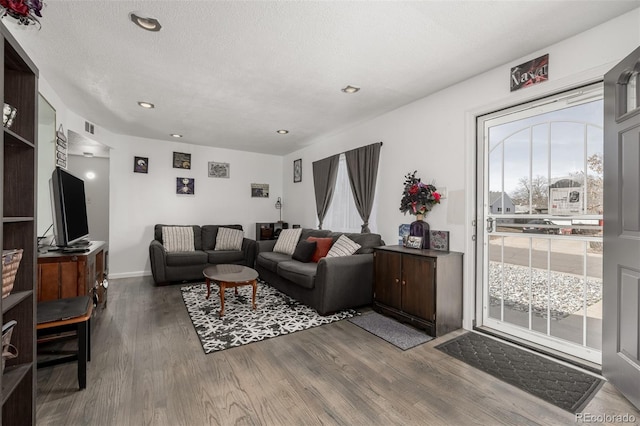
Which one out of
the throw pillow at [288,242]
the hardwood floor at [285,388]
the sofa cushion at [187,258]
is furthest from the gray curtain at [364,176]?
the sofa cushion at [187,258]

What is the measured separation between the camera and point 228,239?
5.38 meters

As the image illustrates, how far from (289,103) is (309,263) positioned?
2.11 metres

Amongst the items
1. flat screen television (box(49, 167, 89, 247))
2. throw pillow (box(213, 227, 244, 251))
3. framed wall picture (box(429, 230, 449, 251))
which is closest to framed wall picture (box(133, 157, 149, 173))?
throw pillow (box(213, 227, 244, 251))

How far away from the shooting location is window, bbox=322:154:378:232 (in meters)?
4.70

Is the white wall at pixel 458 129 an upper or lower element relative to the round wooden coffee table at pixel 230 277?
upper

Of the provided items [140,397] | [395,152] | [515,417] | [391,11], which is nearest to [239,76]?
[391,11]

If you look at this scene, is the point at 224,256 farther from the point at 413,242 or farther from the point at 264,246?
the point at 413,242

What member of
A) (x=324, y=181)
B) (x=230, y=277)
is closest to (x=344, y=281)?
(x=230, y=277)

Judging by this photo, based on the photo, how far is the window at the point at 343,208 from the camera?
4695mm

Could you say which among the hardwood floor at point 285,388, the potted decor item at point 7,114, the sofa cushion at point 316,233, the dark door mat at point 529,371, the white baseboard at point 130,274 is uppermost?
the potted decor item at point 7,114

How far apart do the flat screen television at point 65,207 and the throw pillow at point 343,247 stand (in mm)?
2678

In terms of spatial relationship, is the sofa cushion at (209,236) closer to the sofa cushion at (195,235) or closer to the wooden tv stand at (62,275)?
the sofa cushion at (195,235)

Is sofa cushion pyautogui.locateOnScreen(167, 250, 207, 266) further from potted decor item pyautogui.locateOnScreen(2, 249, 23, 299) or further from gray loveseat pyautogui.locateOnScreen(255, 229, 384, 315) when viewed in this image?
potted decor item pyautogui.locateOnScreen(2, 249, 23, 299)

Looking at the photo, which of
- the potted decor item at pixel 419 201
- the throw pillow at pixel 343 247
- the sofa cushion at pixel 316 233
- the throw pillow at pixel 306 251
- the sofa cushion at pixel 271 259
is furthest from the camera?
the sofa cushion at pixel 316 233
